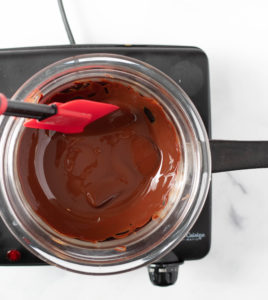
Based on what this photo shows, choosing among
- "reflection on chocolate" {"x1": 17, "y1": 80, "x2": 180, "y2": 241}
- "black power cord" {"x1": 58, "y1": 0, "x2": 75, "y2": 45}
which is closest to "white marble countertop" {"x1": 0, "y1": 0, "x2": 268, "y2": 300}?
"black power cord" {"x1": 58, "y1": 0, "x2": 75, "y2": 45}

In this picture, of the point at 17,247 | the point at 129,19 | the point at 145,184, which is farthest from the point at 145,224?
the point at 129,19

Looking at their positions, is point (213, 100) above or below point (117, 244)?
above

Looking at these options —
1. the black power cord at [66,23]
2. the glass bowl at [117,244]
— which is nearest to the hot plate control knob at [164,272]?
the glass bowl at [117,244]

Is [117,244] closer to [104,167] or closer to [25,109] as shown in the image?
[104,167]

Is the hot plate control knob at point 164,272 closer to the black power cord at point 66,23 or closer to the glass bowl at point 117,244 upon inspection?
the glass bowl at point 117,244

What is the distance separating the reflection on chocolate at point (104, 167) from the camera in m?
0.58

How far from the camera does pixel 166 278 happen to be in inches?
25.0

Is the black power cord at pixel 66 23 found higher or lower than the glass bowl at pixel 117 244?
higher

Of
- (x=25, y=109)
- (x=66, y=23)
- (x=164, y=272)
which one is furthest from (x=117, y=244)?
(x=66, y=23)

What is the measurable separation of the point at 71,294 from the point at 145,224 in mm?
226

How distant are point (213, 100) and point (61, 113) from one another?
11.8 inches

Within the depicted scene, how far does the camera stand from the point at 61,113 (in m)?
0.51

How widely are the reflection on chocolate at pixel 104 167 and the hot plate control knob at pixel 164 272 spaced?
0.08m

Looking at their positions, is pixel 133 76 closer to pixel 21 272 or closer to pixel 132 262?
pixel 132 262
